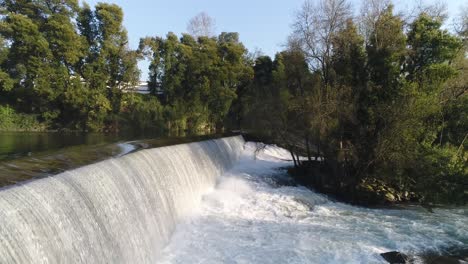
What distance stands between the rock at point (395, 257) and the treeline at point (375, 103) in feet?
16.9

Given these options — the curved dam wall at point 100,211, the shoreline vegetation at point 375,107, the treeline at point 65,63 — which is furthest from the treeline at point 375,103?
the treeline at point 65,63

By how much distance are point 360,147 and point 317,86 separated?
2784mm

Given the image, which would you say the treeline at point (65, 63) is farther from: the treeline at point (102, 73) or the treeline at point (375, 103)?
the treeline at point (375, 103)

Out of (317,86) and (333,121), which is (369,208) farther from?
(317,86)

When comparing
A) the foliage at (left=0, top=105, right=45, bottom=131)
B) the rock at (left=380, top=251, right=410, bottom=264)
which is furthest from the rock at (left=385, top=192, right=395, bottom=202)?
the foliage at (left=0, top=105, right=45, bottom=131)

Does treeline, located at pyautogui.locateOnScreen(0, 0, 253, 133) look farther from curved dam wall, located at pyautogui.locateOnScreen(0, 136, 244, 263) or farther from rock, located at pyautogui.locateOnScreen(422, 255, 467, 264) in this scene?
rock, located at pyautogui.locateOnScreen(422, 255, 467, 264)

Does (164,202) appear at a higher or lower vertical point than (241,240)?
higher

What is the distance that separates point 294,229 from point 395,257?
2724 millimetres

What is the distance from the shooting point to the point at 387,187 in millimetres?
15094

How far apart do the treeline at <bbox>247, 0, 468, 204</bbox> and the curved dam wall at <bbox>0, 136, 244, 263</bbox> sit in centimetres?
548

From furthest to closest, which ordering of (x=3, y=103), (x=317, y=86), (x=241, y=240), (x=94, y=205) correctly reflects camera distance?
1. (x=3, y=103)
2. (x=317, y=86)
3. (x=241, y=240)
4. (x=94, y=205)

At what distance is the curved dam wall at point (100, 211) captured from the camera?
495 cm

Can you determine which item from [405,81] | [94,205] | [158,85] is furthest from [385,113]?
[158,85]

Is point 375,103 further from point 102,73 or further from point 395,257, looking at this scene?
point 102,73
